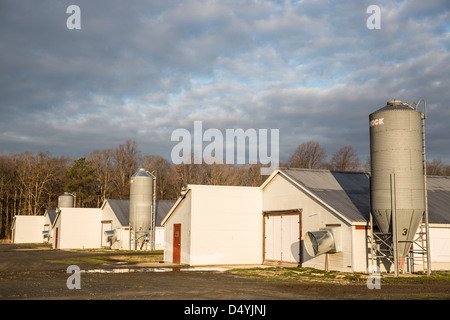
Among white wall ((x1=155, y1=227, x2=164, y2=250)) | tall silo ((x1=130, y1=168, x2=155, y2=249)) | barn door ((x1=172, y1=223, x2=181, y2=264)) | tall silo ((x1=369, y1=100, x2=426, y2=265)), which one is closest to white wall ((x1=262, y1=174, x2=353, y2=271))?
tall silo ((x1=369, y1=100, x2=426, y2=265))

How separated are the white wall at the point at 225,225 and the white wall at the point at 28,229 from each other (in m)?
58.2

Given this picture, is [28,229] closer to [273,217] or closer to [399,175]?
[273,217]

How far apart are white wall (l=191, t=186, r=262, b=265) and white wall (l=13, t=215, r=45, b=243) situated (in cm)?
5818

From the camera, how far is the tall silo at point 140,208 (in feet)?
163

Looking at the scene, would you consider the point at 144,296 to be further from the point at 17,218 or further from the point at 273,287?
the point at 17,218

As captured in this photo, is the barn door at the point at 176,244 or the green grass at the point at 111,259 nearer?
the barn door at the point at 176,244

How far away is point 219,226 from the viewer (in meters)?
29.8

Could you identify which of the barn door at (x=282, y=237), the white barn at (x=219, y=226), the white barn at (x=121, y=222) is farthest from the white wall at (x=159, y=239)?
the barn door at (x=282, y=237)

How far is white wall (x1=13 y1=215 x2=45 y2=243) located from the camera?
257 feet

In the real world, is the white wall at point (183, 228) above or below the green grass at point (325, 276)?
above

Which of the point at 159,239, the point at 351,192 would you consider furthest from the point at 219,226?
the point at 159,239

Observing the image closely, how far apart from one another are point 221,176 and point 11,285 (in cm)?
Result: 6150

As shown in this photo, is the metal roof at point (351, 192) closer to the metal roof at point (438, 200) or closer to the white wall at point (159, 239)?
the metal roof at point (438, 200)

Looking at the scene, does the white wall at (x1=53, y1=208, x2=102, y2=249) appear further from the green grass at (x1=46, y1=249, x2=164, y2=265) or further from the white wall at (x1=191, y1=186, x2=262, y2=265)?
the white wall at (x1=191, y1=186, x2=262, y2=265)
